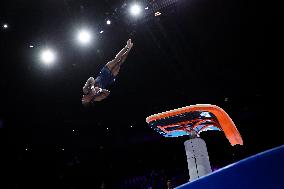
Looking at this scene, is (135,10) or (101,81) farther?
(135,10)

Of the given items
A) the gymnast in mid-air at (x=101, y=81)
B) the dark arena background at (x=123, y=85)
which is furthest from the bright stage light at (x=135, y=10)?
the gymnast in mid-air at (x=101, y=81)

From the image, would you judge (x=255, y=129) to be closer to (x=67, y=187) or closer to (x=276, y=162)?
(x=67, y=187)

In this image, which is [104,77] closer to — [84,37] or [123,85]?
[84,37]

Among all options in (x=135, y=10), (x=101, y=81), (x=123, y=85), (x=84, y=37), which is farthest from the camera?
(x=123, y=85)

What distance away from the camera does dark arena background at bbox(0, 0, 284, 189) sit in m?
5.35

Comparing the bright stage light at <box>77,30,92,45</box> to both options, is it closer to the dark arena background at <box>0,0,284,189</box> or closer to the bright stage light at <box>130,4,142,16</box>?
the dark arena background at <box>0,0,284,189</box>

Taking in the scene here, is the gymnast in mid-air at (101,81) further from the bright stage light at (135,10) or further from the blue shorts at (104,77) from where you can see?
the bright stage light at (135,10)

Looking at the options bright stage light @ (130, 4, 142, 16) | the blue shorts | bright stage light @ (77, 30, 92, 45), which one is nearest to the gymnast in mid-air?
the blue shorts

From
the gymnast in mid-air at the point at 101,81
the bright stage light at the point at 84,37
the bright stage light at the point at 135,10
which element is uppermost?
the bright stage light at the point at 135,10

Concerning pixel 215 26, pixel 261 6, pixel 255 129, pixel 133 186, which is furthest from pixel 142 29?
pixel 133 186

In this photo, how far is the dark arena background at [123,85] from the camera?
211 inches

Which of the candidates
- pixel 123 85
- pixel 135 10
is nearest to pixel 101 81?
pixel 135 10

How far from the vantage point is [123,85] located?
23.4 feet

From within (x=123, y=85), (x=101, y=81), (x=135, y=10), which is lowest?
(x=101, y=81)
